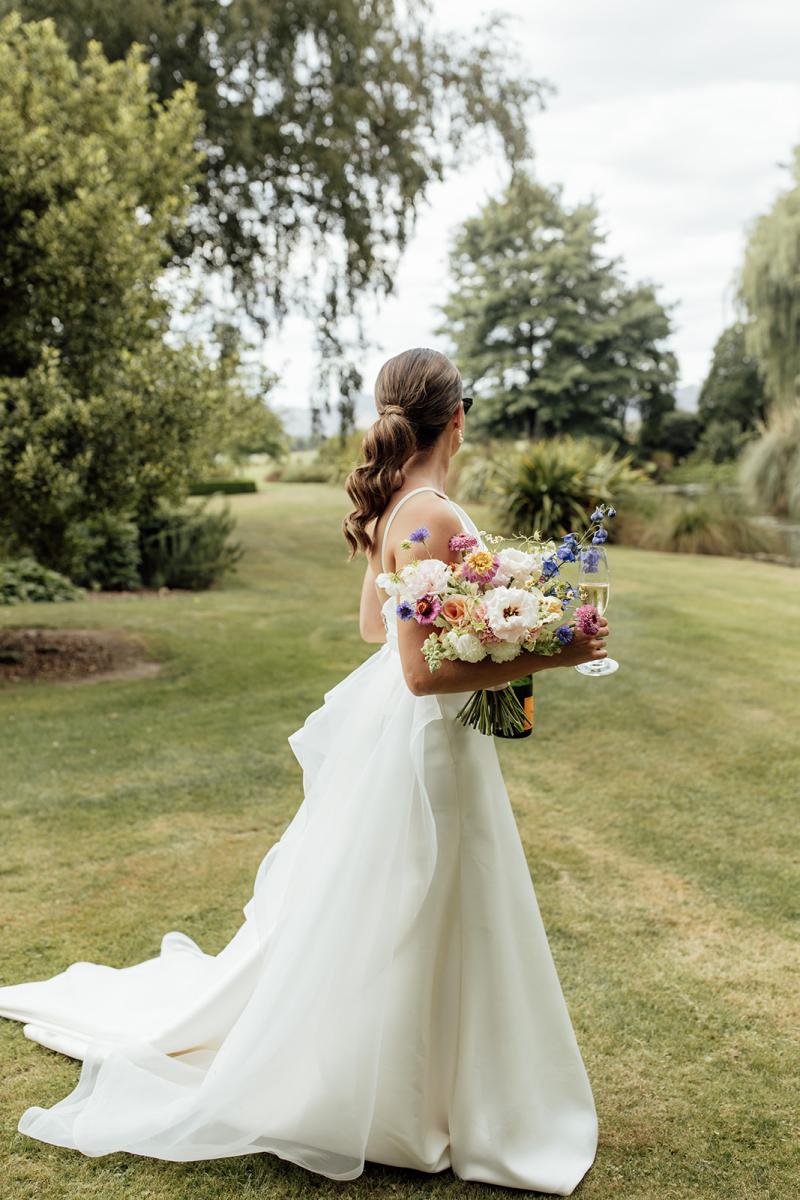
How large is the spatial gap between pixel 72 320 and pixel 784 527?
569 inches

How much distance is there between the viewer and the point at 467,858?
9.62ft

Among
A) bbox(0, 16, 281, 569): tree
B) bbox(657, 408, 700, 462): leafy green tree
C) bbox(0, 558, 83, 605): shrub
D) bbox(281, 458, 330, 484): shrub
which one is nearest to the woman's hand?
bbox(0, 16, 281, 569): tree

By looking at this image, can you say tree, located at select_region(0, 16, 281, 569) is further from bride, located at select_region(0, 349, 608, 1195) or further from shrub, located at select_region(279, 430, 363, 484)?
shrub, located at select_region(279, 430, 363, 484)

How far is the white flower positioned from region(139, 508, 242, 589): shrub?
11655mm

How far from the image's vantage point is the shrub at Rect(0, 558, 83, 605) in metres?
13.0

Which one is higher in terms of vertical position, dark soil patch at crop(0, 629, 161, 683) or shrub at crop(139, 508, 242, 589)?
shrub at crop(139, 508, 242, 589)

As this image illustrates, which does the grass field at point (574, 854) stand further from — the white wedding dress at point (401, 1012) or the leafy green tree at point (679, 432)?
the leafy green tree at point (679, 432)

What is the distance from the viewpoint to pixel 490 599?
8.60ft

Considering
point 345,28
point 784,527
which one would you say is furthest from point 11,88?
point 784,527

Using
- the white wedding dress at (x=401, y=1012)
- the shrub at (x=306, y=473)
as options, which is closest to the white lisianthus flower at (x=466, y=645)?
the white wedding dress at (x=401, y=1012)

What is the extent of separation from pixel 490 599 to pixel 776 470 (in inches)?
751

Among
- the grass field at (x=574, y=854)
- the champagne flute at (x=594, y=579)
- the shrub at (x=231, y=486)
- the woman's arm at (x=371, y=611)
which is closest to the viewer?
the champagne flute at (x=594, y=579)

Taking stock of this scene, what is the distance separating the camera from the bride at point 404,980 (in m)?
2.84

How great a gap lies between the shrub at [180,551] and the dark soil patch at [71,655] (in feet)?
9.99
